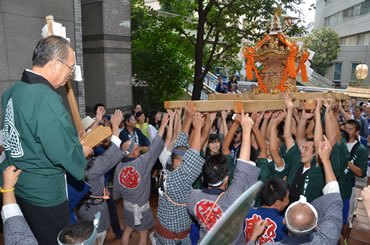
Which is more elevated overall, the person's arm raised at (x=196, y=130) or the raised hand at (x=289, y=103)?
the raised hand at (x=289, y=103)

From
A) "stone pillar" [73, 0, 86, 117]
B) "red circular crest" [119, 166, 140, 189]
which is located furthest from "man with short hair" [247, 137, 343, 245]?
"stone pillar" [73, 0, 86, 117]

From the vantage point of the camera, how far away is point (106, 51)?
7.71 m

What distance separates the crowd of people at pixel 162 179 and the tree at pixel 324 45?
2945 centimetres

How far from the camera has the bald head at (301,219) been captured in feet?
6.42

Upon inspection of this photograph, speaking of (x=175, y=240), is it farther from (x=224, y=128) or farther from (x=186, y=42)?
(x=186, y=42)

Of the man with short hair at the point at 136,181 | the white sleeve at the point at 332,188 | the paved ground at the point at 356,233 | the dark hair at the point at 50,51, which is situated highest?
the dark hair at the point at 50,51

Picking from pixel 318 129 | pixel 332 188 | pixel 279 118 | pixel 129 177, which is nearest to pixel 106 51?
pixel 129 177

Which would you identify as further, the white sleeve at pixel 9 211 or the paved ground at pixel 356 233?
the paved ground at pixel 356 233

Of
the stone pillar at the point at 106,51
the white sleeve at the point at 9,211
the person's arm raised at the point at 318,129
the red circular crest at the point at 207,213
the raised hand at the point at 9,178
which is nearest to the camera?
the white sleeve at the point at 9,211

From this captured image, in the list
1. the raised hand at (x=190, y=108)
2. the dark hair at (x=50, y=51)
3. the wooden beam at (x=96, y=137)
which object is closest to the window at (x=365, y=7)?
the raised hand at (x=190, y=108)

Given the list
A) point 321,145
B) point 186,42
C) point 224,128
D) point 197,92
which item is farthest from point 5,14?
point 186,42

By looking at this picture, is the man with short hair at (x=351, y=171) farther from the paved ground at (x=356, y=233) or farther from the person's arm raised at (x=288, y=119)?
the person's arm raised at (x=288, y=119)

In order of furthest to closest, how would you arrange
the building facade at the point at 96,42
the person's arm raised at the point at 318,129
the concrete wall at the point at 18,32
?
the building facade at the point at 96,42 < the concrete wall at the point at 18,32 < the person's arm raised at the point at 318,129

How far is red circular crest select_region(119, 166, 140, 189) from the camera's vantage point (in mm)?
3539
